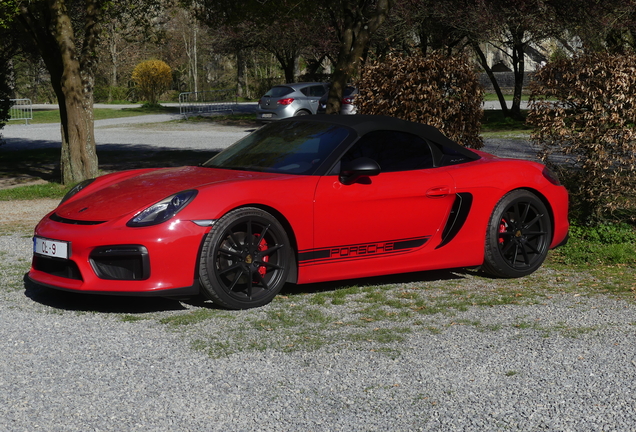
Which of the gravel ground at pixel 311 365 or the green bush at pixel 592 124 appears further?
the green bush at pixel 592 124

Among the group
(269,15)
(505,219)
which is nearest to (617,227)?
(505,219)

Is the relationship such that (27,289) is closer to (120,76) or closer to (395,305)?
(395,305)

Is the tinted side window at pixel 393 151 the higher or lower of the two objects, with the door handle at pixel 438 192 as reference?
higher

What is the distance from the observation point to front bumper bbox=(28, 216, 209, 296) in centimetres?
552

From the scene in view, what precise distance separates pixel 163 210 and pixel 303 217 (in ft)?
3.41

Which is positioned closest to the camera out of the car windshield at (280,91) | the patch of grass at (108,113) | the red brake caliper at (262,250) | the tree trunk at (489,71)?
the red brake caliper at (262,250)

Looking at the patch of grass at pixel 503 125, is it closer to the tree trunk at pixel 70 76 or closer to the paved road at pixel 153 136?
the paved road at pixel 153 136

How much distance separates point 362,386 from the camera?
171 inches

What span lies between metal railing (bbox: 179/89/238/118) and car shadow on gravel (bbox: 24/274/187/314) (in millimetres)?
31000

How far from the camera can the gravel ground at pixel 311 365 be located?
3.92m

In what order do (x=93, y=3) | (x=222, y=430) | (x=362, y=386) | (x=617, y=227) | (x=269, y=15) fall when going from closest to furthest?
(x=222, y=430) → (x=362, y=386) → (x=617, y=227) → (x=93, y=3) → (x=269, y=15)

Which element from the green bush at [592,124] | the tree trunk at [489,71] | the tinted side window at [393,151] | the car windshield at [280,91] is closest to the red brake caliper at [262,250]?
the tinted side window at [393,151]

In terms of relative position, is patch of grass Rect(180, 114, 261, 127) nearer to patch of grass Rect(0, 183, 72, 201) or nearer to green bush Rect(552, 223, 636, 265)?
patch of grass Rect(0, 183, 72, 201)

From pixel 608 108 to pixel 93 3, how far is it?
9157 mm
